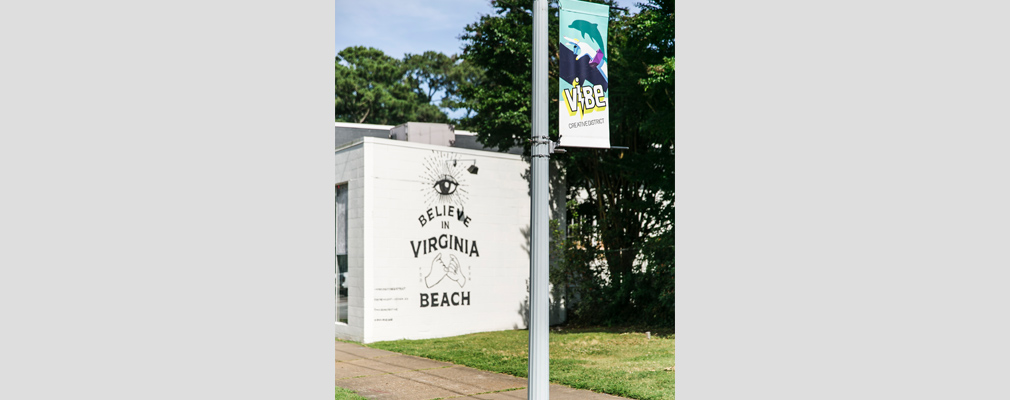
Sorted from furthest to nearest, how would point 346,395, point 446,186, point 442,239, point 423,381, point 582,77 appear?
point 446,186
point 442,239
point 423,381
point 346,395
point 582,77

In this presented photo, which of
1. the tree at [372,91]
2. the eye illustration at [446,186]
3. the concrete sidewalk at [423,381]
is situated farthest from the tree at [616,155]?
the tree at [372,91]

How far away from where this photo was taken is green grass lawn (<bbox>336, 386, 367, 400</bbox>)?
915cm

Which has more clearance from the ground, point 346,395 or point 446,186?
point 446,186

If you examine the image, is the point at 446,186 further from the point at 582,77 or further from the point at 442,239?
the point at 582,77

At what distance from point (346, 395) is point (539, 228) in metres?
3.93

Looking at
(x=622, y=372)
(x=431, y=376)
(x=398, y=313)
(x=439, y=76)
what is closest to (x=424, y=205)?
(x=398, y=313)

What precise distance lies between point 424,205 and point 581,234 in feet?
14.2

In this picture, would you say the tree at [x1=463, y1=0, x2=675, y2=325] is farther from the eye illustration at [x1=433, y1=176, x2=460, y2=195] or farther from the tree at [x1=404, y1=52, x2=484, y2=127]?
the tree at [x1=404, y1=52, x2=484, y2=127]

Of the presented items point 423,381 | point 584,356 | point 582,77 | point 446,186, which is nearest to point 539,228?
point 582,77

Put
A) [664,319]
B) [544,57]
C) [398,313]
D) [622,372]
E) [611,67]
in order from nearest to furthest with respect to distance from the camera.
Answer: [544,57] → [622,372] → [398,313] → [664,319] → [611,67]

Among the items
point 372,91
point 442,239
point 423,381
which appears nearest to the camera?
point 423,381

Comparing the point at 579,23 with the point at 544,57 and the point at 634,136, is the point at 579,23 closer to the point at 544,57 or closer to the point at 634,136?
the point at 544,57

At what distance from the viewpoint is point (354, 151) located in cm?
1548

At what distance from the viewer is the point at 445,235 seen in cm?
1620
